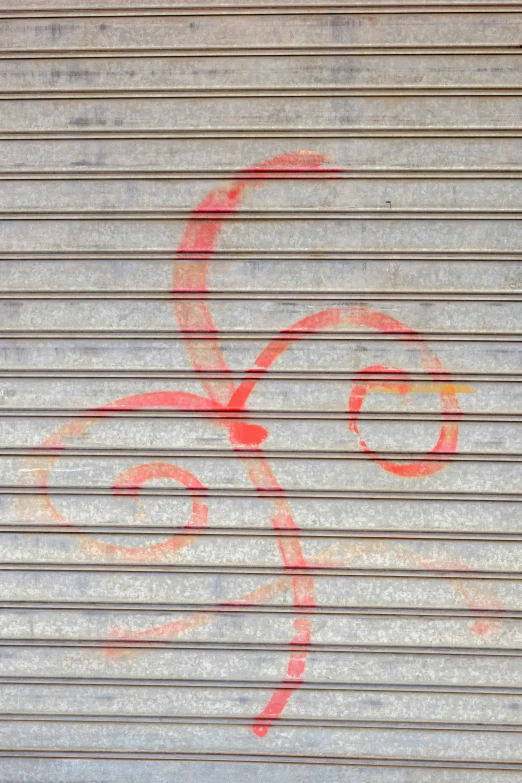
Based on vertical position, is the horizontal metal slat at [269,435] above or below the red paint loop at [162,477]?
above

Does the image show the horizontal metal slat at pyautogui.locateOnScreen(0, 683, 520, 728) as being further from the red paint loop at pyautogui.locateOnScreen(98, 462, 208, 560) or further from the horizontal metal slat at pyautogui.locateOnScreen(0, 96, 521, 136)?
the horizontal metal slat at pyautogui.locateOnScreen(0, 96, 521, 136)

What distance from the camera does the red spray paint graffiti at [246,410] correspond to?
8.82ft

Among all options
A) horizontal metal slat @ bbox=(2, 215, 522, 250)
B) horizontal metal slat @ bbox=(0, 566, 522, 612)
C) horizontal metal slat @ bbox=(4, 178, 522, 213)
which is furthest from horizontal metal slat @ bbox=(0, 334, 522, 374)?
horizontal metal slat @ bbox=(0, 566, 522, 612)

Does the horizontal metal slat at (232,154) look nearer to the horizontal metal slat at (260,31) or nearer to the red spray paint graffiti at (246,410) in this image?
the red spray paint graffiti at (246,410)

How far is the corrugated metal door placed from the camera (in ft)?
8.73

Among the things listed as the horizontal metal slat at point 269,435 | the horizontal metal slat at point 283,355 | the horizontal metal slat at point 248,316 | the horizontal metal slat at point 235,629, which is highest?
the horizontal metal slat at point 248,316

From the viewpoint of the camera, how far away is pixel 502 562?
2699 millimetres

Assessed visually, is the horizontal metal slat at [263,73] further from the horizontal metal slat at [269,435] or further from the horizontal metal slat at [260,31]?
the horizontal metal slat at [269,435]

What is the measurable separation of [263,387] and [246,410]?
0.11 meters

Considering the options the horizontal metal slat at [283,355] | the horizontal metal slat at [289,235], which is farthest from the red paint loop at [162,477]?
the horizontal metal slat at [289,235]

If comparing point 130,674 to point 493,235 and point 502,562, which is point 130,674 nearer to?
point 502,562

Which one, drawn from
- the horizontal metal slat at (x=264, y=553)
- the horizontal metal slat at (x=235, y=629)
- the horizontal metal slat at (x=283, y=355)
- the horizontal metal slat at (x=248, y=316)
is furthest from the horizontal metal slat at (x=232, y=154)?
the horizontal metal slat at (x=235, y=629)

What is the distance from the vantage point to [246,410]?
272 cm

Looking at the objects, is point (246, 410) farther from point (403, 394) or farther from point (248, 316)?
point (403, 394)
